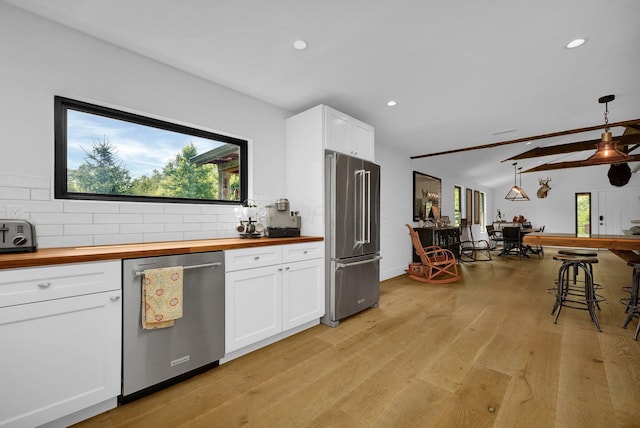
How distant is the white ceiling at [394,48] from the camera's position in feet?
5.78

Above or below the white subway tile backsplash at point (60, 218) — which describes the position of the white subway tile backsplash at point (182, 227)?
below

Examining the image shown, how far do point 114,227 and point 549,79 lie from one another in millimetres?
4369

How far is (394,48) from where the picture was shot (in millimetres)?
2170

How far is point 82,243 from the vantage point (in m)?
1.89

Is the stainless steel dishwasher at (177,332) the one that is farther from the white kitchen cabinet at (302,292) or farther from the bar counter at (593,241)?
the bar counter at (593,241)

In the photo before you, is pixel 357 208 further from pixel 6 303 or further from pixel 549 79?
pixel 6 303

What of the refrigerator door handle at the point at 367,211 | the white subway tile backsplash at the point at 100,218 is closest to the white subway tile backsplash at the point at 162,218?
the white subway tile backsplash at the point at 100,218

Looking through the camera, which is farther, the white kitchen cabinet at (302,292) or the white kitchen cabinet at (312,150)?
the white kitchen cabinet at (312,150)

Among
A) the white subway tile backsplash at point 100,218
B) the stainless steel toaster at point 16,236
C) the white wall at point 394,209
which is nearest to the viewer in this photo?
the stainless steel toaster at point 16,236

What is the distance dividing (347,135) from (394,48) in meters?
1.09

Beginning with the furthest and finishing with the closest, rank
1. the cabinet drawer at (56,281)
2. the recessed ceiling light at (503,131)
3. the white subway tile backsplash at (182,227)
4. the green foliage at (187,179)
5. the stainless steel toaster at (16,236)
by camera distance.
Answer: the recessed ceiling light at (503,131) < the green foliage at (187,179) < the white subway tile backsplash at (182,227) < the stainless steel toaster at (16,236) < the cabinet drawer at (56,281)

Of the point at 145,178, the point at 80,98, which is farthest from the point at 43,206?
the point at 80,98

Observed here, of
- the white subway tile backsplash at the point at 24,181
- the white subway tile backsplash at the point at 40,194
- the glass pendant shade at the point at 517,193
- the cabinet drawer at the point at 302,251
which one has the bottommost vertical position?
the cabinet drawer at the point at 302,251

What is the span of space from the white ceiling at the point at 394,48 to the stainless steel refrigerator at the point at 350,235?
0.88 meters
